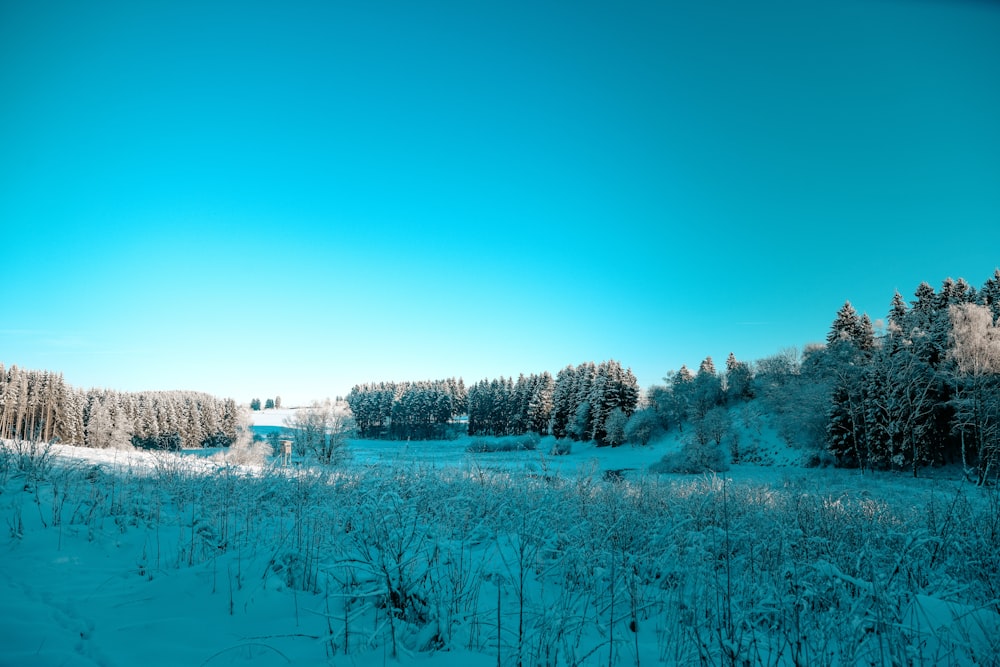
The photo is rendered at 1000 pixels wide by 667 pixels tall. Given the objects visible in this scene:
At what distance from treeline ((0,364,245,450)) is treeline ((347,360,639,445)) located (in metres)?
26.8

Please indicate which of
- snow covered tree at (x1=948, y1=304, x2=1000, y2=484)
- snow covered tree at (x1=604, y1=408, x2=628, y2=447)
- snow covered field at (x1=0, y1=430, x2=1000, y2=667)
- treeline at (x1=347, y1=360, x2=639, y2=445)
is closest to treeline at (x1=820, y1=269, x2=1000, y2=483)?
snow covered tree at (x1=948, y1=304, x2=1000, y2=484)

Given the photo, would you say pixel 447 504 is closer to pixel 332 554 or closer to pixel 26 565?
pixel 332 554

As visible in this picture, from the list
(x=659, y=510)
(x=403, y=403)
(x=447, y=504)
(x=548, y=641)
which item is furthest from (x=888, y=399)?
(x=403, y=403)

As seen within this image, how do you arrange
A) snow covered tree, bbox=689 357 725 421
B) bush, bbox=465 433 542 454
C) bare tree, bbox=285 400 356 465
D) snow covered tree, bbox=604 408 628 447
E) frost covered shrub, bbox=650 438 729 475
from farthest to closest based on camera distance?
snow covered tree, bbox=689 357 725 421, bush, bbox=465 433 542 454, snow covered tree, bbox=604 408 628 447, bare tree, bbox=285 400 356 465, frost covered shrub, bbox=650 438 729 475

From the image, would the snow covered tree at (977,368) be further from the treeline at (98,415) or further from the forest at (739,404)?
the treeline at (98,415)

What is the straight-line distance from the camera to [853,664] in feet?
8.55

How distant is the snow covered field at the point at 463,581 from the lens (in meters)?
2.86

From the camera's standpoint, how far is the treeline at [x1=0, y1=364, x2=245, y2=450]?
51.2 metres

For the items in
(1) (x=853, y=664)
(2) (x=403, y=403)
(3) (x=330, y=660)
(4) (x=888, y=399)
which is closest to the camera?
(1) (x=853, y=664)

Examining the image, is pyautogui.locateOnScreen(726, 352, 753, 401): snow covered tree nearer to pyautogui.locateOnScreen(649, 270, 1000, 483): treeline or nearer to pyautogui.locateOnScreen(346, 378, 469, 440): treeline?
pyautogui.locateOnScreen(649, 270, 1000, 483): treeline

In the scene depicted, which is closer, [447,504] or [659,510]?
[447,504]

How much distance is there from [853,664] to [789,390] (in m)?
42.7

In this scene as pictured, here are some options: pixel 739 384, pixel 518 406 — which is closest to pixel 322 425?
pixel 518 406

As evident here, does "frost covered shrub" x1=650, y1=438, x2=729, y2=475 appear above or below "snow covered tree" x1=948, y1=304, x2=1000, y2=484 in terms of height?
below
